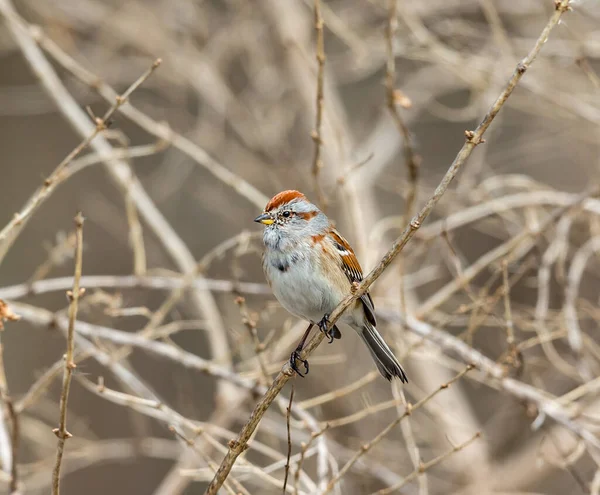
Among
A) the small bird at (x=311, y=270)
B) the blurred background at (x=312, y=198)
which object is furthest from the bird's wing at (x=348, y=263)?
the blurred background at (x=312, y=198)

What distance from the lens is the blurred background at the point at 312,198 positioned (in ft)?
14.0

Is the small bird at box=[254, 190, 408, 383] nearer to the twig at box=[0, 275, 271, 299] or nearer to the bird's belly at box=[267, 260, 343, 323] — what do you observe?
the bird's belly at box=[267, 260, 343, 323]

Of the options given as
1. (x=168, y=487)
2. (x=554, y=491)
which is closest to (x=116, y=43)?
(x=168, y=487)

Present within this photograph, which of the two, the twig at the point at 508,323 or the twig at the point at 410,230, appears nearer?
the twig at the point at 410,230

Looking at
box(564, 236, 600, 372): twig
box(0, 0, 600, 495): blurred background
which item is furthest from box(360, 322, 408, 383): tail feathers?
box(564, 236, 600, 372): twig

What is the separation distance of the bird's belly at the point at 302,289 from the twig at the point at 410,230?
0.92m

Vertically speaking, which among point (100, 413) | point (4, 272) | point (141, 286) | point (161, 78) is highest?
point (161, 78)

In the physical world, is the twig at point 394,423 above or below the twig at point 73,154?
below

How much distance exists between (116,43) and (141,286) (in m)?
3.30

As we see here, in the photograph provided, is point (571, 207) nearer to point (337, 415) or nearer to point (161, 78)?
point (337, 415)

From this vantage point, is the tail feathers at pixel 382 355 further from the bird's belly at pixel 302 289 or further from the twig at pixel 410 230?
the twig at pixel 410 230

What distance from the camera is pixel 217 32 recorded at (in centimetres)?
692

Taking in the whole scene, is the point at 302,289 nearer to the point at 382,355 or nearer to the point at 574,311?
the point at 382,355

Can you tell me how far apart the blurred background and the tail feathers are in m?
0.10
